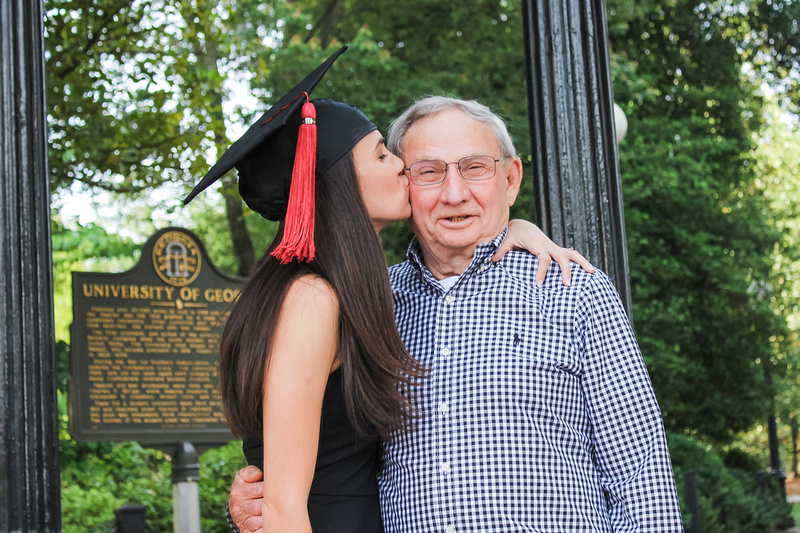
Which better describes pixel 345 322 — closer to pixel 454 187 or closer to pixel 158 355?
pixel 454 187

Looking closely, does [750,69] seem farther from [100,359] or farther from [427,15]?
[100,359]

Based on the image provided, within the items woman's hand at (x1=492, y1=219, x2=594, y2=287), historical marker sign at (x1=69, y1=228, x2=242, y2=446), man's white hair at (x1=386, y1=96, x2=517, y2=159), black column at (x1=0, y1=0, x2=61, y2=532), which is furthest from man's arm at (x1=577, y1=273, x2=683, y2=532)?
historical marker sign at (x1=69, y1=228, x2=242, y2=446)

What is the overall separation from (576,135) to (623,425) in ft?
3.84

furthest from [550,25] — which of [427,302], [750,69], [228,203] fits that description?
[750,69]

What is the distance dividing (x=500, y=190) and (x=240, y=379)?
0.89m

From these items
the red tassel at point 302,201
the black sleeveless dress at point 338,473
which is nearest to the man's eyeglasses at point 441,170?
the red tassel at point 302,201

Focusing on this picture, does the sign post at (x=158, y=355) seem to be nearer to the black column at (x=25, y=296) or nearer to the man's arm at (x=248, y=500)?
the black column at (x=25, y=296)

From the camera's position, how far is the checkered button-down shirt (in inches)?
85.4

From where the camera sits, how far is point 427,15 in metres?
13.9

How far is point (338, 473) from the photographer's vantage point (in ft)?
7.34

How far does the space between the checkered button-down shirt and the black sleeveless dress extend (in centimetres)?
6

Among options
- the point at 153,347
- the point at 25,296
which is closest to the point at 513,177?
the point at 25,296

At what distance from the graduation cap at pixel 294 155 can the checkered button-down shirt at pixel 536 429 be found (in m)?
0.49

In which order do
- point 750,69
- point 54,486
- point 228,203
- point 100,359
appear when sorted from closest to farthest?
point 54,486 < point 100,359 < point 228,203 < point 750,69
